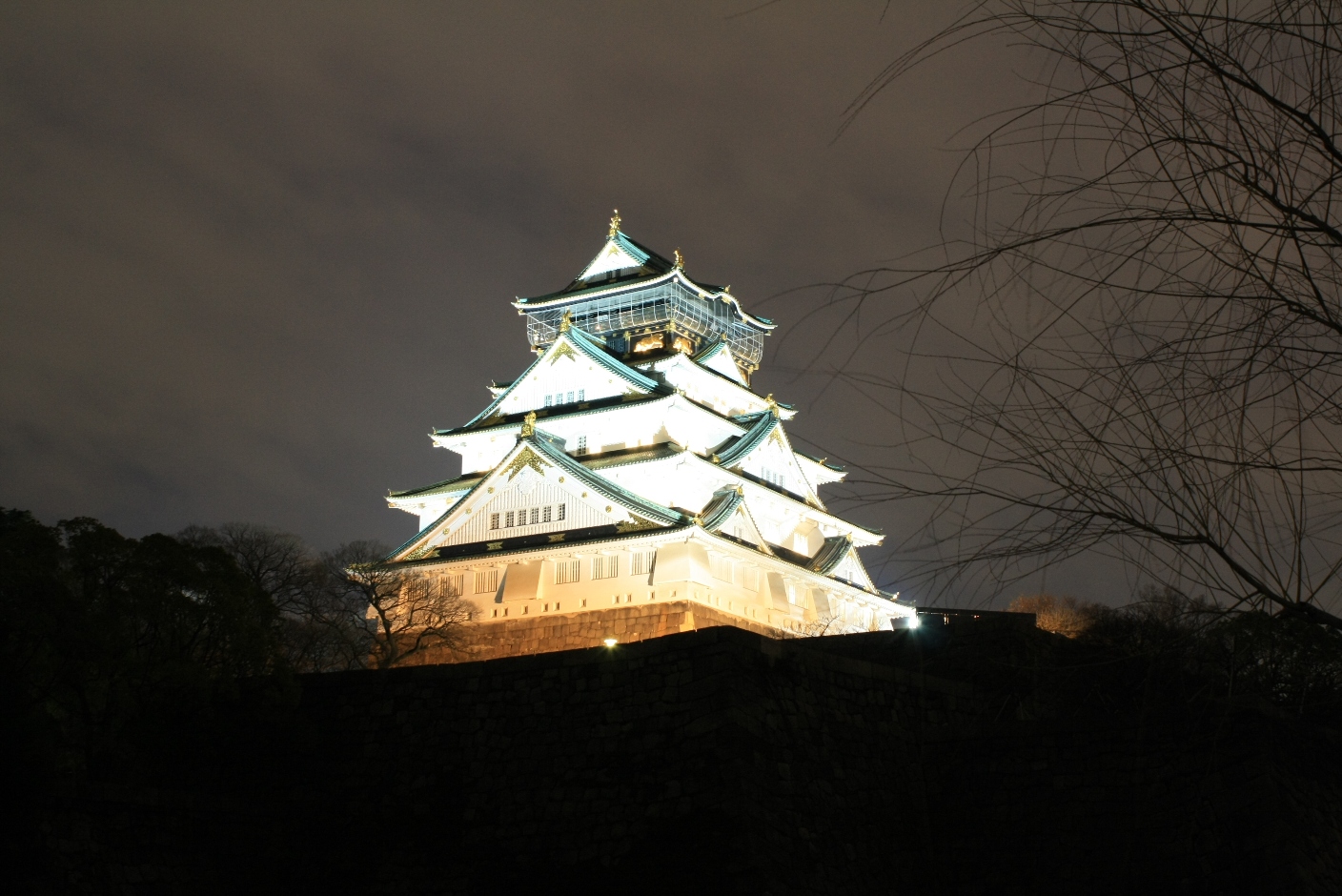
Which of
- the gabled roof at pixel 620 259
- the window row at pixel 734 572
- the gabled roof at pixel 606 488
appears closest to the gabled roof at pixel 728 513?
the window row at pixel 734 572

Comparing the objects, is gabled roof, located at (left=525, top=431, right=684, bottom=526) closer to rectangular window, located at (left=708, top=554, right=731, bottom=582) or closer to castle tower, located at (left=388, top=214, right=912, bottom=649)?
castle tower, located at (left=388, top=214, right=912, bottom=649)

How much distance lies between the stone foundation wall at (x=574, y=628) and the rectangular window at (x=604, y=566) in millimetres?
1090

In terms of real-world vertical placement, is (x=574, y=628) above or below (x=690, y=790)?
above

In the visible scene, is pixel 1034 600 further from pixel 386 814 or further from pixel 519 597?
pixel 386 814

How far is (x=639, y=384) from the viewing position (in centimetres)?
4128

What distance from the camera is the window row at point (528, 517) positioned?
1471 inches

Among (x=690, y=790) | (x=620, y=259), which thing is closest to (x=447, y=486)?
(x=620, y=259)

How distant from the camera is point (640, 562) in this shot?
36.3 m

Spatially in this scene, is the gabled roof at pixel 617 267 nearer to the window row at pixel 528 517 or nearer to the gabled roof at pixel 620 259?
the gabled roof at pixel 620 259

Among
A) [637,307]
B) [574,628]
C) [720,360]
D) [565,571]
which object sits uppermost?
[637,307]

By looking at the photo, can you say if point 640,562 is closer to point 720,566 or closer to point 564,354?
point 720,566

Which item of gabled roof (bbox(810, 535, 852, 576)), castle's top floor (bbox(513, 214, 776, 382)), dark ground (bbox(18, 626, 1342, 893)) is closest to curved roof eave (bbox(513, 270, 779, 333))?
castle's top floor (bbox(513, 214, 776, 382))

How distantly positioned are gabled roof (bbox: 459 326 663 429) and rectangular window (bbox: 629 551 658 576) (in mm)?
6597

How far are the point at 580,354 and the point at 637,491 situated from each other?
5368 mm
